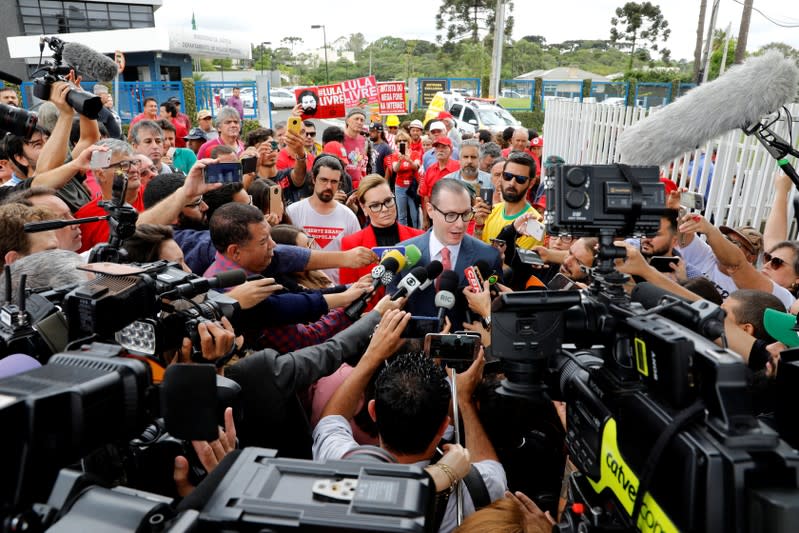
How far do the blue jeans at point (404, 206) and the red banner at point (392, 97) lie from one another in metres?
4.41

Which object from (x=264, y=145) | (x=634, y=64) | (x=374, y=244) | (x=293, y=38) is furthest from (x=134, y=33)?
(x=293, y=38)

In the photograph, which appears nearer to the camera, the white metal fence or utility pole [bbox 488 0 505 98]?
the white metal fence

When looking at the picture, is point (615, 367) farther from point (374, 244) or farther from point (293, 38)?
point (293, 38)

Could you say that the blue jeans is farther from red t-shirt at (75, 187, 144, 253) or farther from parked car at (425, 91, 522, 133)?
parked car at (425, 91, 522, 133)

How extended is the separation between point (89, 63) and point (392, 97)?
7415 mm

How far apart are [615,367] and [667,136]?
1.63 metres

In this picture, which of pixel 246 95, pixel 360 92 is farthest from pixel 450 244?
pixel 246 95

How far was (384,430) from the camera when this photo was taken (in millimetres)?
1808

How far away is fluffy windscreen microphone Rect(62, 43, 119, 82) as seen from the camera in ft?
14.7

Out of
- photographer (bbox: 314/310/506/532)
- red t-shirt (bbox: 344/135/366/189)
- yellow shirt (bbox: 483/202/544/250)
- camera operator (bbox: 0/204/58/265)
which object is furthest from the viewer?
red t-shirt (bbox: 344/135/366/189)

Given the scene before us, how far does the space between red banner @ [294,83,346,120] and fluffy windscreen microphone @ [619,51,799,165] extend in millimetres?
4544

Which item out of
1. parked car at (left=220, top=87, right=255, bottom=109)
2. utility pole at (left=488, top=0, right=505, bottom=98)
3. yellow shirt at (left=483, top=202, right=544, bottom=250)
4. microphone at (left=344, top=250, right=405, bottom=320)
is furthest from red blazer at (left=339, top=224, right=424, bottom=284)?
utility pole at (left=488, top=0, right=505, bottom=98)

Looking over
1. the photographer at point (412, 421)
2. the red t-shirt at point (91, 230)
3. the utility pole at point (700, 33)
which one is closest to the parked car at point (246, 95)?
the red t-shirt at point (91, 230)

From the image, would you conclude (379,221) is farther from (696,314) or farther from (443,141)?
(443,141)
